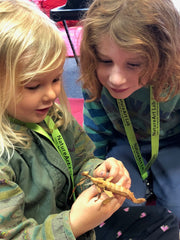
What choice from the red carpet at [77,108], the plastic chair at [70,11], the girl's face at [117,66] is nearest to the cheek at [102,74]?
the girl's face at [117,66]

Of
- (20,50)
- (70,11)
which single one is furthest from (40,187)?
(70,11)

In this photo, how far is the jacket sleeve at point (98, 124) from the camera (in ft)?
3.82

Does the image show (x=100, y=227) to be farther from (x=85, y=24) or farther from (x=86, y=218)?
(x=85, y=24)

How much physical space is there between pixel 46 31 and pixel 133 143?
2.13 ft

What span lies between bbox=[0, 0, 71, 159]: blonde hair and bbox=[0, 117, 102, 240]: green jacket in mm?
47

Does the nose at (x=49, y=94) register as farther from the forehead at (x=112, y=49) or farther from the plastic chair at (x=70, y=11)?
the plastic chair at (x=70, y=11)

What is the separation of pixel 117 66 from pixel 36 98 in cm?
31

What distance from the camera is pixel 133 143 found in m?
1.14

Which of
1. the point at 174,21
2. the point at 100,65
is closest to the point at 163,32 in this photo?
the point at 174,21

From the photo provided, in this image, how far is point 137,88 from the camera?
0.95m

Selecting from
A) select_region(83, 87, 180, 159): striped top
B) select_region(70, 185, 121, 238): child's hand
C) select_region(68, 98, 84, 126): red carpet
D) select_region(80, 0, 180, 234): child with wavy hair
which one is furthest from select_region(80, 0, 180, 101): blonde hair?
select_region(68, 98, 84, 126): red carpet

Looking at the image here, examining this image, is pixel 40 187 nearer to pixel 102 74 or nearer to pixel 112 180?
pixel 112 180

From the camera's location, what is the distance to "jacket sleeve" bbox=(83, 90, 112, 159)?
3.82ft

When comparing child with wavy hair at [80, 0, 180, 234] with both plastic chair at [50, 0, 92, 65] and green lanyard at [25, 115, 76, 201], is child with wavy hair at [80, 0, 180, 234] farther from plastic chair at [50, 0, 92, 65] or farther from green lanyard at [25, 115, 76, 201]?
plastic chair at [50, 0, 92, 65]
